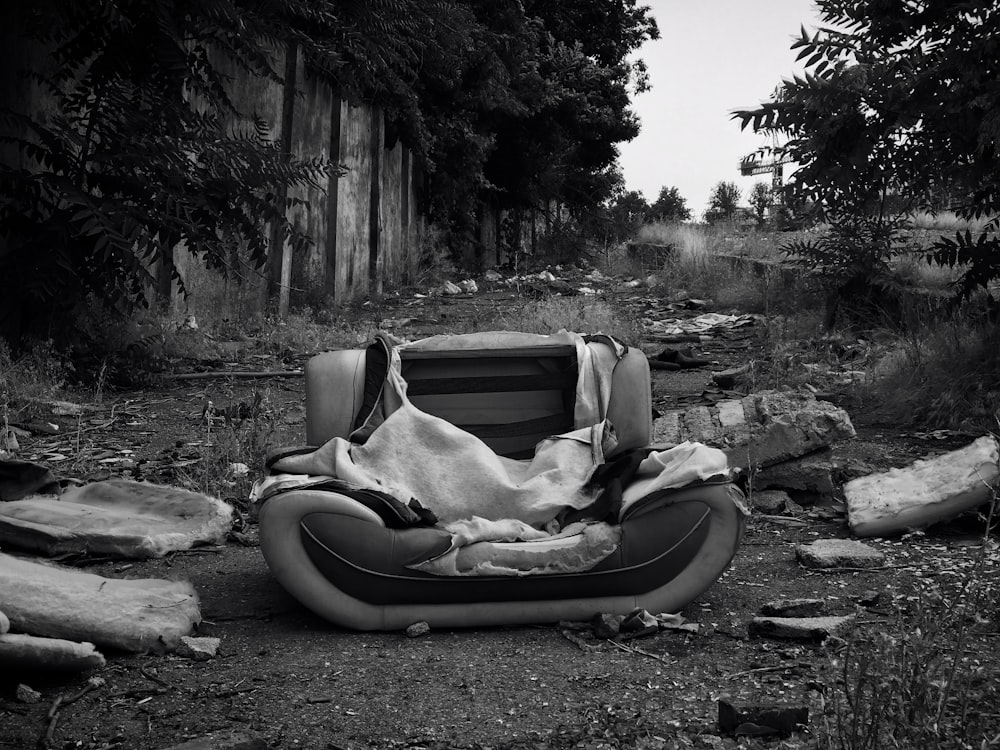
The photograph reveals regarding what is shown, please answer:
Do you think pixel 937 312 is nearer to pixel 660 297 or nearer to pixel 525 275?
pixel 660 297

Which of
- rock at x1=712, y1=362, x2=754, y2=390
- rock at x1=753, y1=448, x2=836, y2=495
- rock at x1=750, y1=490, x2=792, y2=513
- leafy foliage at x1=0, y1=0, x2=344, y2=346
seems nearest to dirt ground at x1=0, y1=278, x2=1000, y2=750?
rock at x1=750, y1=490, x2=792, y2=513

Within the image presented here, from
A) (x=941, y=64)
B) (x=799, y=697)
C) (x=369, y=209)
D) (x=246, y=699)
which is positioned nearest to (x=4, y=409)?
(x=246, y=699)

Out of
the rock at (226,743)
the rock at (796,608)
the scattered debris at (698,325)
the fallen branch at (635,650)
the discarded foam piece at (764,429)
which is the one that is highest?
the scattered debris at (698,325)

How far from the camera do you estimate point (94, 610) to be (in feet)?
10.9

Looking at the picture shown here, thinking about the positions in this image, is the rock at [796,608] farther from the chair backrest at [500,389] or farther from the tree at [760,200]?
the tree at [760,200]

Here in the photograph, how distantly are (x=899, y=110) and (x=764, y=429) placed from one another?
282 cm

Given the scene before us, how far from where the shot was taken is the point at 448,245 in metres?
19.9

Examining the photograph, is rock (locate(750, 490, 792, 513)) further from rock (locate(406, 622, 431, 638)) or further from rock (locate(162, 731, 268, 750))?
rock (locate(162, 731, 268, 750))

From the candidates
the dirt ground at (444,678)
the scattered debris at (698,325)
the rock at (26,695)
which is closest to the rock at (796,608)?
the dirt ground at (444,678)

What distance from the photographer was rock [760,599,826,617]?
3701 millimetres

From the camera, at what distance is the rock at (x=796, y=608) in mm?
3701

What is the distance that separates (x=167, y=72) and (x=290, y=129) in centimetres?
426

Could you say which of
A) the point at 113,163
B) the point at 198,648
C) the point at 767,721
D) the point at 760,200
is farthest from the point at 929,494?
the point at 760,200

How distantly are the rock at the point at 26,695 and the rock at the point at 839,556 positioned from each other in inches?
113
